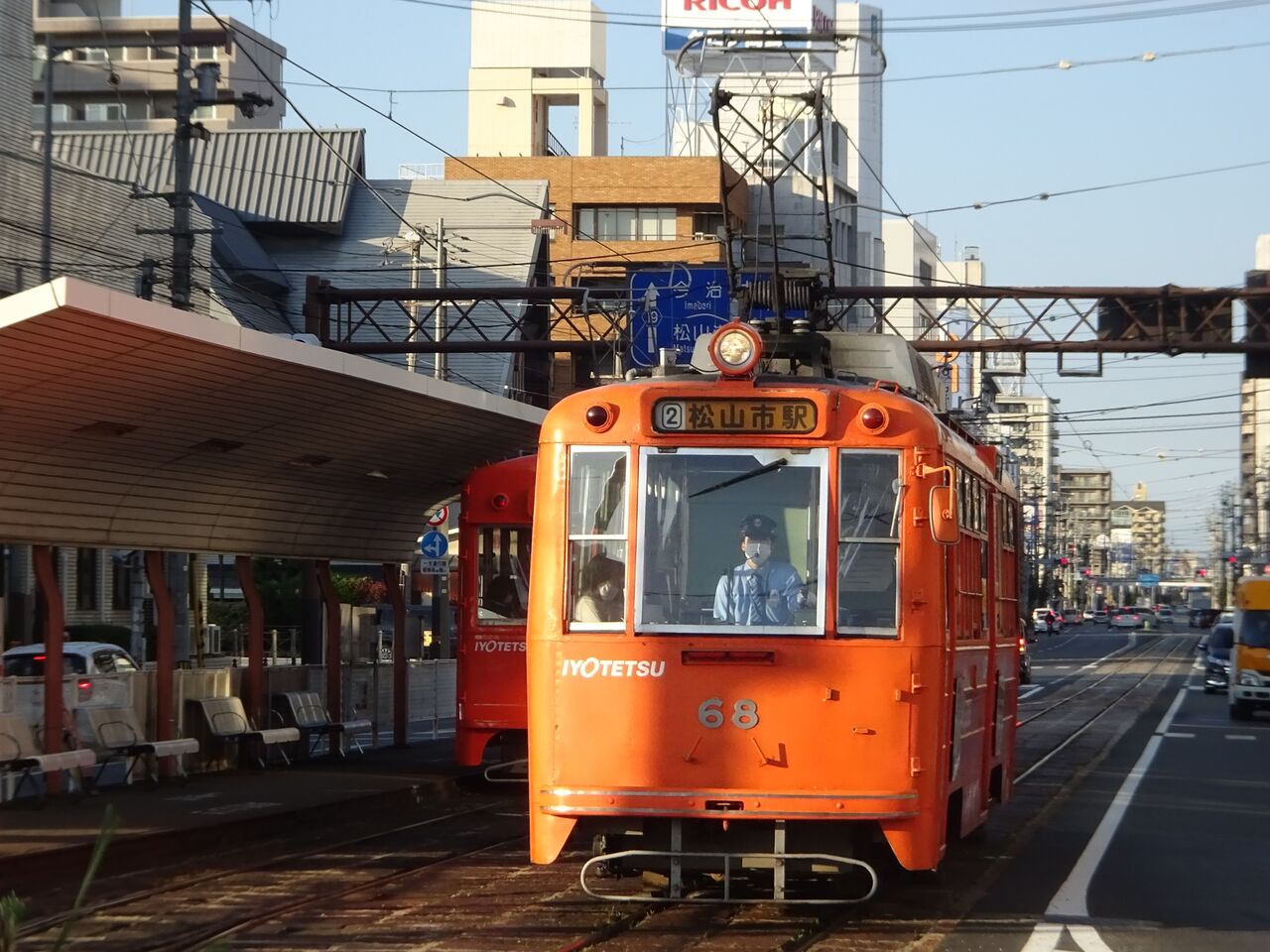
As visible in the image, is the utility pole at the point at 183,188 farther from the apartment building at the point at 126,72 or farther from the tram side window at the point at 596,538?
the apartment building at the point at 126,72

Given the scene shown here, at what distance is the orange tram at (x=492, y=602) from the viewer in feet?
60.3

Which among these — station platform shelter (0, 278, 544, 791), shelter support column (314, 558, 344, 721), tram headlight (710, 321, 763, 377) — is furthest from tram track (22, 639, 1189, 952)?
shelter support column (314, 558, 344, 721)

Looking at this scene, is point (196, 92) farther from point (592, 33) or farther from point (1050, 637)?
point (1050, 637)

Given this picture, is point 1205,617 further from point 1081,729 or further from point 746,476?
point 746,476

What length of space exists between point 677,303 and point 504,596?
44.0ft

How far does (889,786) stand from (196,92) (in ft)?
60.2

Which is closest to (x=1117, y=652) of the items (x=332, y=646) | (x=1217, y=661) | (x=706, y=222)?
(x=706, y=222)

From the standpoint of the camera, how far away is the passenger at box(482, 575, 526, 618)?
18.6 metres

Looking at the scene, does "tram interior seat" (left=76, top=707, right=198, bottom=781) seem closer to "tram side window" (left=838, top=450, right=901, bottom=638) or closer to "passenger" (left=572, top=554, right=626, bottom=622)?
"passenger" (left=572, top=554, right=626, bottom=622)

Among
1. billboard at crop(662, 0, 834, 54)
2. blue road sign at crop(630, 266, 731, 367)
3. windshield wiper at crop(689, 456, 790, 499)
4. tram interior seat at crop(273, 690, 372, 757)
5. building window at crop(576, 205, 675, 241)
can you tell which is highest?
billboard at crop(662, 0, 834, 54)

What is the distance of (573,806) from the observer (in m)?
9.74

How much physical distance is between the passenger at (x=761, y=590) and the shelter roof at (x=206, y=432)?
4.24 metres

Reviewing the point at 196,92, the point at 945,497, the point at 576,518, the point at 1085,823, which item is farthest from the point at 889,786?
the point at 196,92

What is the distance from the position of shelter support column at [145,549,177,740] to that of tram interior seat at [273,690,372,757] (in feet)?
8.86
